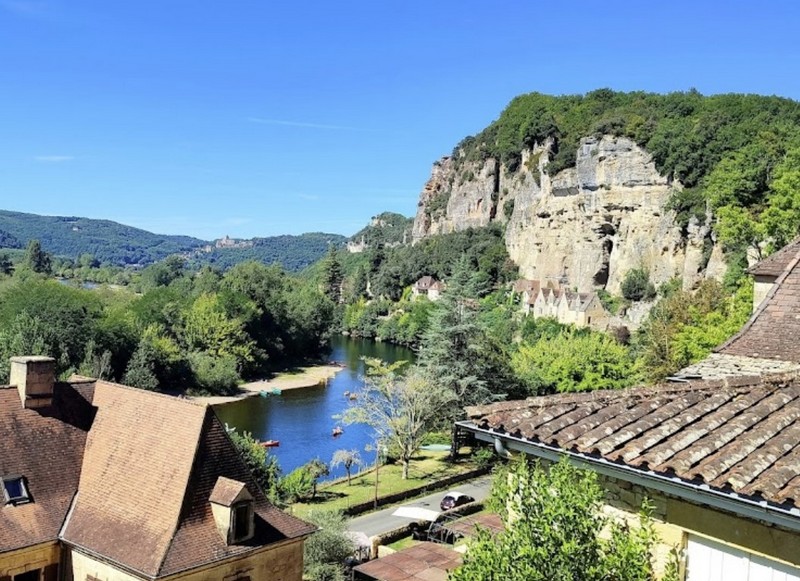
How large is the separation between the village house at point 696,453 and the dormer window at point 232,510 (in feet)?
33.7

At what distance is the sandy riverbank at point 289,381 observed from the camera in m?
61.1

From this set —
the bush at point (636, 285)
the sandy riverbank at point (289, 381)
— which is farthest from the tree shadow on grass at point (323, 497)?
the bush at point (636, 285)

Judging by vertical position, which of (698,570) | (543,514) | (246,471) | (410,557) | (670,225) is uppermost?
(670,225)

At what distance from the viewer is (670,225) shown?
76938 millimetres

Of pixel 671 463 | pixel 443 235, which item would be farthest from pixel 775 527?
pixel 443 235

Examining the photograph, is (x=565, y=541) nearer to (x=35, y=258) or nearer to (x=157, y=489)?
(x=157, y=489)

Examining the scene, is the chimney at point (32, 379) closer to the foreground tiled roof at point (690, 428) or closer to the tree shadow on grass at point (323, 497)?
the tree shadow on grass at point (323, 497)

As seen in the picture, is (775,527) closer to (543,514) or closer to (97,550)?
(543,514)

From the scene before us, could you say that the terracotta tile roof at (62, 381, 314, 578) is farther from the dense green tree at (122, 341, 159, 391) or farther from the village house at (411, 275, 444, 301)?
the village house at (411, 275, 444, 301)

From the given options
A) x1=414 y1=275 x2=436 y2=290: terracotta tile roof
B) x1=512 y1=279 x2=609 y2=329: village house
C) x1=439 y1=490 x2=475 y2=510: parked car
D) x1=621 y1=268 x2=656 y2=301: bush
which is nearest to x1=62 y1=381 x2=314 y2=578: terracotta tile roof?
x1=439 y1=490 x2=475 y2=510: parked car

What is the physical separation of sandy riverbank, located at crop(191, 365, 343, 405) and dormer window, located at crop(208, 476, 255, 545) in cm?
4470

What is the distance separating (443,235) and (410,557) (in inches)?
4847

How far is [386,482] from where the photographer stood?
32062 mm

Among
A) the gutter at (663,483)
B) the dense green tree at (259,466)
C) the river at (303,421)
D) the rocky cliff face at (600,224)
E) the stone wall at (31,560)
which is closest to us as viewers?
the gutter at (663,483)
